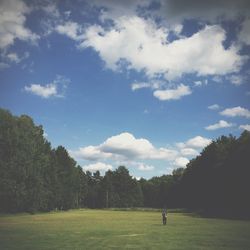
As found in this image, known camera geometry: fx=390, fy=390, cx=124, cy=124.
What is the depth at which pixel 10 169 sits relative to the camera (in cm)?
7575

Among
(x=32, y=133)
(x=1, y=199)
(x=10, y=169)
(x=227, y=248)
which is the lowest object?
(x=227, y=248)

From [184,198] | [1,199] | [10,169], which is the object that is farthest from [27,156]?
[184,198]

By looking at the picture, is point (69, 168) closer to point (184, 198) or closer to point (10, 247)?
point (184, 198)

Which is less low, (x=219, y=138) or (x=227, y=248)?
(x=219, y=138)

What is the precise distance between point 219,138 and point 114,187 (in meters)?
71.6

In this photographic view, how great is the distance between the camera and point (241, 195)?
268 feet

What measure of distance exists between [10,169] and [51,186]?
3350 centimetres

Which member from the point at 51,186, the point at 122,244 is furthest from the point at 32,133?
the point at 122,244

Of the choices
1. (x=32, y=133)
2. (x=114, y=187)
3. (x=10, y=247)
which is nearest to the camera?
(x=10, y=247)

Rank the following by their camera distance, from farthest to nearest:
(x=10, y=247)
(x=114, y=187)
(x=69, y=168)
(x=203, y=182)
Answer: (x=114, y=187)
(x=69, y=168)
(x=203, y=182)
(x=10, y=247)

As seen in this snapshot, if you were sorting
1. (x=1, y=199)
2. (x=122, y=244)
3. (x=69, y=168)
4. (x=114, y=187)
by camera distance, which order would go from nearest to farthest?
(x=122, y=244)
(x=1, y=199)
(x=69, y=168)
(x=114, y=187)

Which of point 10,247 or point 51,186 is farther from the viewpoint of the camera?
point 51,186

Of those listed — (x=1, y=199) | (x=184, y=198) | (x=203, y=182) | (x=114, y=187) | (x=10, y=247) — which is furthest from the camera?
(x=114, y=187)

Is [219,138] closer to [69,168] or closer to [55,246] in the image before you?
[69,168]
